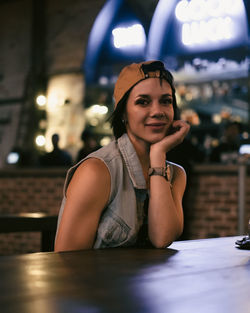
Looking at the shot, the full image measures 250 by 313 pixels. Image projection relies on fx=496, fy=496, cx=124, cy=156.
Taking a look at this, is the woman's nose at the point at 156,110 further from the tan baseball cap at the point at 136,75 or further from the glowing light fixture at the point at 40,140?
the glowing light fixture at the point at 40,140

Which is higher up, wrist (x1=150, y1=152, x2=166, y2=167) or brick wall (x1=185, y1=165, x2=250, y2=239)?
wrist (x1=150, y1=152, x2=166, y2=167)

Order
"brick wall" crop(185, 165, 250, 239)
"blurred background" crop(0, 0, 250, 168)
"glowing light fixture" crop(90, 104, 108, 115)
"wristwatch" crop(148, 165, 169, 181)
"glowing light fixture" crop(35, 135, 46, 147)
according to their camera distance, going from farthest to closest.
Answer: "glowing light fixture" crop(35, 135, 46, 147) → "glowing light fixture" crop(90, 104, 108, 115) → "blurred background" crop(0, 0, 250, 168) → "brick wall" crop(185, 165, 250, 239) → "wristwatch" crop(148, 165, 169, 181)

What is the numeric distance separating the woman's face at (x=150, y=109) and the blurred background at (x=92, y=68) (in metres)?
4.45

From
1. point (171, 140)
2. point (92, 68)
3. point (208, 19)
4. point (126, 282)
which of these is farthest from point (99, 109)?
point (126, 282)

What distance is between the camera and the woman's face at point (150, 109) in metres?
1.89

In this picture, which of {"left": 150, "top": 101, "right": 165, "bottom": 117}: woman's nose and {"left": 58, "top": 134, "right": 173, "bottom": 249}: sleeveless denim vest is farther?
{"left": 150, "top": 101, "right": 165, "bottom": 117}: woman's nose

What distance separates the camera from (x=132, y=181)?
1.80 meters

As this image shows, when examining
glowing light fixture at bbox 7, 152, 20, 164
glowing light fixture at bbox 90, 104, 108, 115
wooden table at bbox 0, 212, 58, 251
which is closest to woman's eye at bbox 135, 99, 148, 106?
wooden table at bbox 0, 212, 58, 251

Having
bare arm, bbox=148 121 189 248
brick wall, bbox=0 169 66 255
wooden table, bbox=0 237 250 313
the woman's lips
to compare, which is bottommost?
brick wall, bbox=0 169 66 255

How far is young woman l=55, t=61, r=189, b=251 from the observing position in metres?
1.66

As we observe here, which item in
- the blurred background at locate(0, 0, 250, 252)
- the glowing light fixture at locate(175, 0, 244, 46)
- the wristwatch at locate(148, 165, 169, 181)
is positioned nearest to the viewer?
the wristwatch at locate(148, 165, 169, 181)

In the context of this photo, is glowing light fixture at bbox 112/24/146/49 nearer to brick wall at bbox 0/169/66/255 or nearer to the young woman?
brick wall at bbox 0/169/66/255

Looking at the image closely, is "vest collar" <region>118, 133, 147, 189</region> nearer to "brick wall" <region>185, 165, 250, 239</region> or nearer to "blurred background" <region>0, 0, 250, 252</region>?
"brick wall" <region>185, 165, 250, 239</region>

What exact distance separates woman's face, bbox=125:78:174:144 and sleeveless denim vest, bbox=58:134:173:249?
11 centimetres
